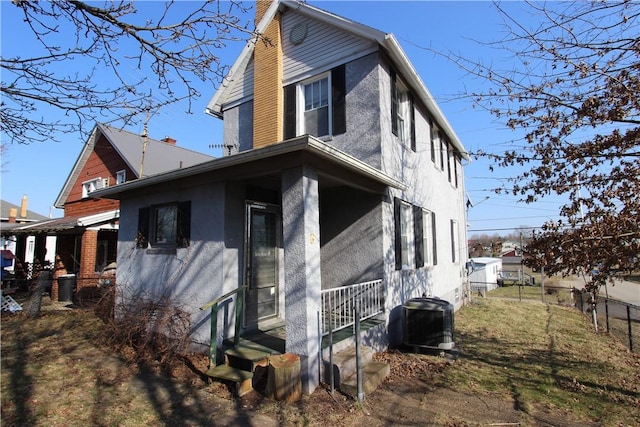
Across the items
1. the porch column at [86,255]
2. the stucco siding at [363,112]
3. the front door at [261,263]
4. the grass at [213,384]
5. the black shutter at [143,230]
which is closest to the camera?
the grass at [213,384]

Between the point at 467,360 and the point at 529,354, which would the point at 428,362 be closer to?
the point at 467,360

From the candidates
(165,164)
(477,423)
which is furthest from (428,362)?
(165,164)

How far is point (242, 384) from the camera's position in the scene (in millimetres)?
4629

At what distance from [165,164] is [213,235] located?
12500 mm

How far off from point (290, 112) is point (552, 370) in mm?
7058

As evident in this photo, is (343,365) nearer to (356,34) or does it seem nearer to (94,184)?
(356,34)

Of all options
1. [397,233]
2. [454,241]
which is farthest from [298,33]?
[454,241]

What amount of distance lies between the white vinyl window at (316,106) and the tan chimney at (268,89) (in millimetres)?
534

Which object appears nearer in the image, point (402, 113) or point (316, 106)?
point (316, 106)

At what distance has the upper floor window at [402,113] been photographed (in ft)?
24.4

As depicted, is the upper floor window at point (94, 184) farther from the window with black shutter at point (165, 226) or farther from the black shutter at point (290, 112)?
the black shutter at point (290, 112)

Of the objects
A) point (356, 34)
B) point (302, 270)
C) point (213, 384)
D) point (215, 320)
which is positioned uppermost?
point (356, 34)

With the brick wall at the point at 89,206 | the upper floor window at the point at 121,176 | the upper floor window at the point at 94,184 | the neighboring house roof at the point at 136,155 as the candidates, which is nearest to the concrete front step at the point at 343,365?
the neighboring house roof at the point at 136,155

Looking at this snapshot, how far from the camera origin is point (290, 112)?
26.9 ft
